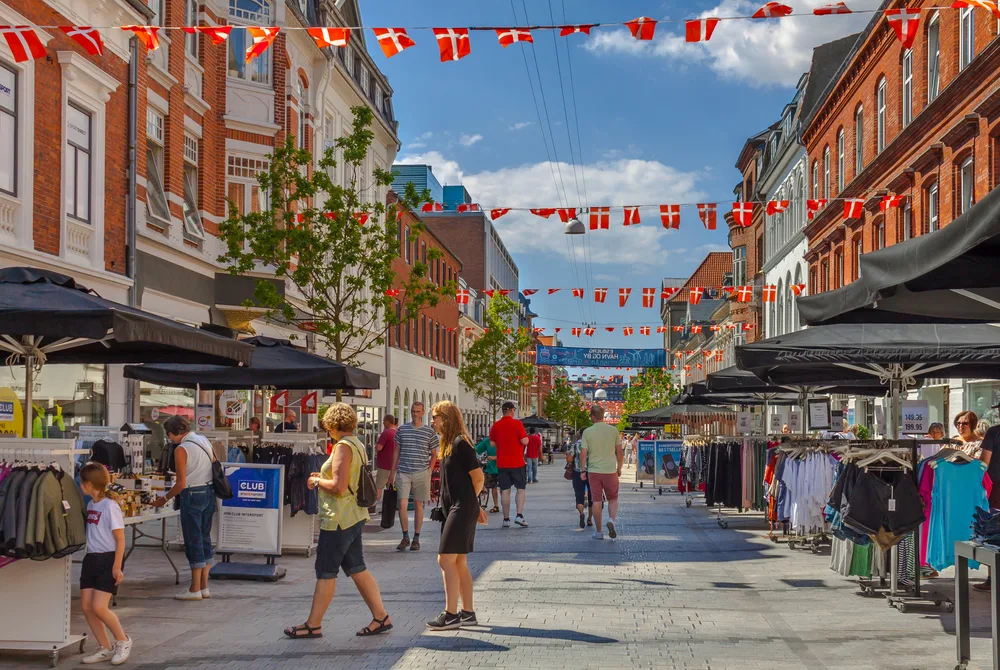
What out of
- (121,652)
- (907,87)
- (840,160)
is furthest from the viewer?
(840,160)

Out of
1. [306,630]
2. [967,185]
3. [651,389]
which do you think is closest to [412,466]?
[306,630]

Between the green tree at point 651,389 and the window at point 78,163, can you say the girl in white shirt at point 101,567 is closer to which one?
the window at point 78,163

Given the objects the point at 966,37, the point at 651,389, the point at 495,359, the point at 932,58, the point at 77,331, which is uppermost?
the point at 932,58

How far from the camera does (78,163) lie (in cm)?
1769

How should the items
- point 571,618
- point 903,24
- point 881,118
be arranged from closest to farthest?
point 571,618 < point 903,24 < point 881,118

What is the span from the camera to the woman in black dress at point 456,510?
28.5ft

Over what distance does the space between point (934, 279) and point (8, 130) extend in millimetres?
13383

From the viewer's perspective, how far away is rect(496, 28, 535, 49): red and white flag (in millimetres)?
11062

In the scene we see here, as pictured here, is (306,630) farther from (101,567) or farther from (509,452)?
(509,452)

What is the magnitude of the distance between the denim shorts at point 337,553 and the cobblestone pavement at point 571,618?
0.52 metres

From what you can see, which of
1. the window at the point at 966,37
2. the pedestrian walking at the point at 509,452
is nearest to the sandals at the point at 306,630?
the pedestrian walking at the point at 509,452

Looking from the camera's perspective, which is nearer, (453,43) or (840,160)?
(453,43)

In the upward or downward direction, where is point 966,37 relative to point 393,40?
upward

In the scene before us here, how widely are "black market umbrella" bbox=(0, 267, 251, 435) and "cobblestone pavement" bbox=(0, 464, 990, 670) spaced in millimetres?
2241
